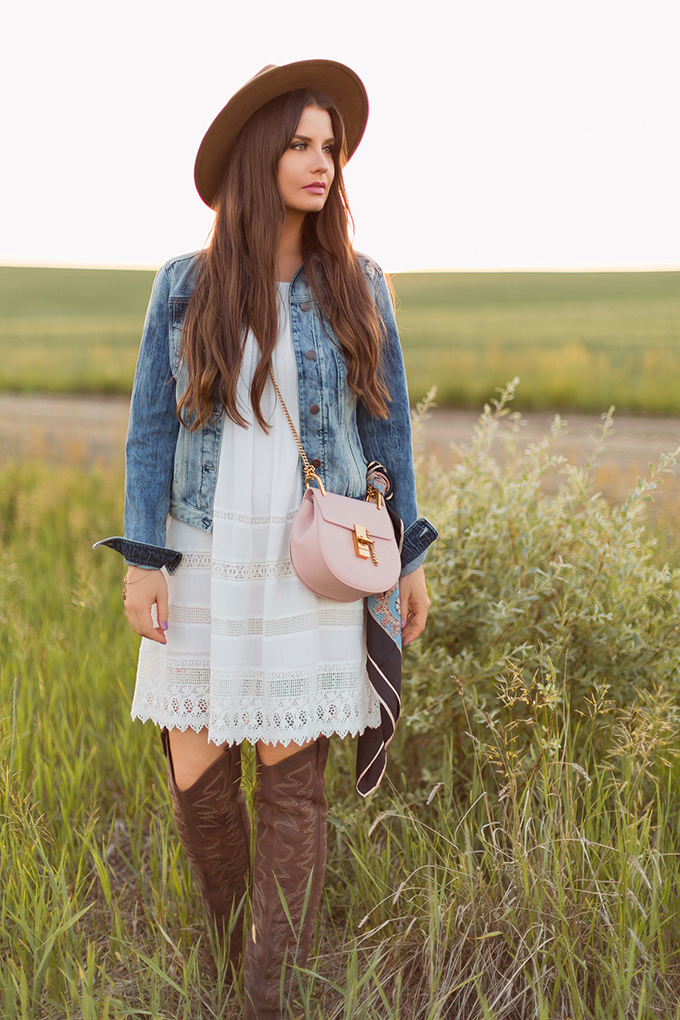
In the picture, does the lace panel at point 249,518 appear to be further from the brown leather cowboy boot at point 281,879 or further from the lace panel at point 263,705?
the brown leather cowboy boot at point 281,879

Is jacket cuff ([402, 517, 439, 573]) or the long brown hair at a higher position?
the long brown hair

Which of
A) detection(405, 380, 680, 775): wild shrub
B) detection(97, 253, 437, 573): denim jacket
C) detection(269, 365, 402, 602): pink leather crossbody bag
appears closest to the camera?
detection(269, 365, 402, 602): pink leather crossbody bag

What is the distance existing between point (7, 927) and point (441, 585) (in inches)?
55.4

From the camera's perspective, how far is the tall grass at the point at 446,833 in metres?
1.65

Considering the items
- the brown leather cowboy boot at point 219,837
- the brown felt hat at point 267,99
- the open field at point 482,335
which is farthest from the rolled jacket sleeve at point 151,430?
the open field at point 482,335

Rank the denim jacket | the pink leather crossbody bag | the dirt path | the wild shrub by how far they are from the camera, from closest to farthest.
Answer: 1. the pink leather crossbody bag
2. the denim jacket
3. the wild shrub
4. the dirt path

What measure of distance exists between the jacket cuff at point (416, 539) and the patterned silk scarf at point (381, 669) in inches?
1.5

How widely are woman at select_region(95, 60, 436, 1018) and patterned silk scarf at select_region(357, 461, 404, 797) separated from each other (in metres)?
0.02

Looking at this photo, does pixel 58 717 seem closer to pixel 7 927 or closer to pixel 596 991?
pixel 7 927

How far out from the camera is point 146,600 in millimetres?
1613

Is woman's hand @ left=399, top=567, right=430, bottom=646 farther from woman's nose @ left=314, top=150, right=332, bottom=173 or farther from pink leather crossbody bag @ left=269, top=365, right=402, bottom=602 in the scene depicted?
woman's nose @ left=314, top=150, right=332, bottom=173

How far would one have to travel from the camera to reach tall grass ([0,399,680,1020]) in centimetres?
165

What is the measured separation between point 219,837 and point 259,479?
80 centimetres

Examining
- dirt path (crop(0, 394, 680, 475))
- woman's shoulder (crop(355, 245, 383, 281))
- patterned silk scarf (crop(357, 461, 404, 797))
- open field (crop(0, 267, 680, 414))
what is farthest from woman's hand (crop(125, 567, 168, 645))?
open field (crop(0, 267, 680, 414))
